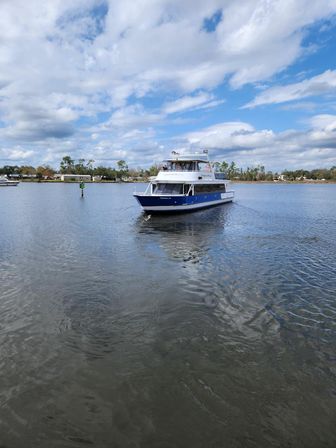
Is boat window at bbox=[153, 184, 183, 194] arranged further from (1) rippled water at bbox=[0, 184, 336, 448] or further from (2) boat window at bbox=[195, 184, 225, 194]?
(1) rippled water at bbox=[0, 184, 336, 448]

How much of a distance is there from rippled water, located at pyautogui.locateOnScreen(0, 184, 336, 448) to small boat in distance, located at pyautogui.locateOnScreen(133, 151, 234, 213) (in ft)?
59.6

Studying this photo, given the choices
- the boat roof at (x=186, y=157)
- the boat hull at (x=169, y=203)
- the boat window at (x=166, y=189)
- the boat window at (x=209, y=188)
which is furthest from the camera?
the boat window at (x=209, y=188)

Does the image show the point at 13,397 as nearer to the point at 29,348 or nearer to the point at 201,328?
the point at 29,348

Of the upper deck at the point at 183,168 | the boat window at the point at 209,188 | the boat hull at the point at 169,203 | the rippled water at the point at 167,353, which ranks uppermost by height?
the upper deck at the point at 183,168

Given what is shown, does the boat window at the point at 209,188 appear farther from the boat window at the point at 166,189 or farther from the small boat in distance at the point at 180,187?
the boat window at the point at 166,189

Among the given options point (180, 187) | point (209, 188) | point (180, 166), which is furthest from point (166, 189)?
point (209, 188)

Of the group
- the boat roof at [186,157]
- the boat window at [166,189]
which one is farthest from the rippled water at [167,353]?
the boat roof at [186,157]

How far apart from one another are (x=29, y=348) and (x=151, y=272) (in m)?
7.43

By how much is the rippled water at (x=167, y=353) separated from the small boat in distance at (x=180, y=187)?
59.6 feet

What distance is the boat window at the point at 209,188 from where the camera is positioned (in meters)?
41.1

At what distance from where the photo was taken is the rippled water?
5566 mm

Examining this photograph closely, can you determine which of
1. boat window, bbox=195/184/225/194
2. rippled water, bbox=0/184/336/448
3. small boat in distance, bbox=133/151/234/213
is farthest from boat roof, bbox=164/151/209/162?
rippled water, bbox=0/184/336/448

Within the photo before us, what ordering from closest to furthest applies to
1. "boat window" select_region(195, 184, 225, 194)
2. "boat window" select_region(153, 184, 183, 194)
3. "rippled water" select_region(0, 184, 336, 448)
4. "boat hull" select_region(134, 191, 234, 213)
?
"rippled water" select_region(0, 184, 336, 448) → "boat hull" select_region(134, 191, 234, 213) → "boat window" select_region(153, 184, 183, 194) → "boat window" select_region(195, 184, 225, 194)

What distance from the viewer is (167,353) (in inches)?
309
